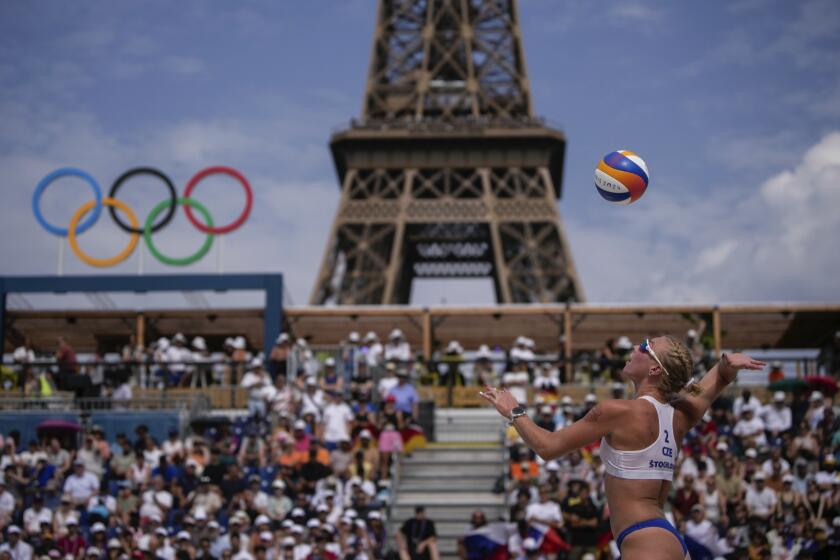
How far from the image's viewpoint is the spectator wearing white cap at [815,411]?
17.8 m

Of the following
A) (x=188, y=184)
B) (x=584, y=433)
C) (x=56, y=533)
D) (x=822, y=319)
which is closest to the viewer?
(x=584, y=433)

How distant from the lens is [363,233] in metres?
47.2

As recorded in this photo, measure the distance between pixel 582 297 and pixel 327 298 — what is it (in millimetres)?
9883

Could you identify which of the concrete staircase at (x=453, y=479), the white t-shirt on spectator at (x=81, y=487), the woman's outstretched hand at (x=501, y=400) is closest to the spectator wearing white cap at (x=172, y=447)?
the white t-shirt on spectator at (x=81, y=487)

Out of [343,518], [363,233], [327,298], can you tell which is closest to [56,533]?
[343,518]

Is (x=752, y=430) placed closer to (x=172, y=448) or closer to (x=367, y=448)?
(x=367, y=448)

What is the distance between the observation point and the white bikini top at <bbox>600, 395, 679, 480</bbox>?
5.86 m

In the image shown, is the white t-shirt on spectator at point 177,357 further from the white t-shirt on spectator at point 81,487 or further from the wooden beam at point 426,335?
the wooden beam at point 426,335

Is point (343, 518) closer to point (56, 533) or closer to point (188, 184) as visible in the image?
point (56, 533)

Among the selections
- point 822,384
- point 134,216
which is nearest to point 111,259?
point 134,216

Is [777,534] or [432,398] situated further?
[432,398]

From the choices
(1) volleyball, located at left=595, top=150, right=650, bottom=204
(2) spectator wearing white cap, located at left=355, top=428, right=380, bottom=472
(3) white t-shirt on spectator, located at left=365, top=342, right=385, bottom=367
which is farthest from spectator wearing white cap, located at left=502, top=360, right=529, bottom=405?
(1) volleyball, located at left=595, top=150, right=650, bottom=204

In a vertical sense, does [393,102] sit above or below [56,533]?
above

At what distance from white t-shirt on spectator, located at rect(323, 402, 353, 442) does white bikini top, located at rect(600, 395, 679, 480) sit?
1256cm
